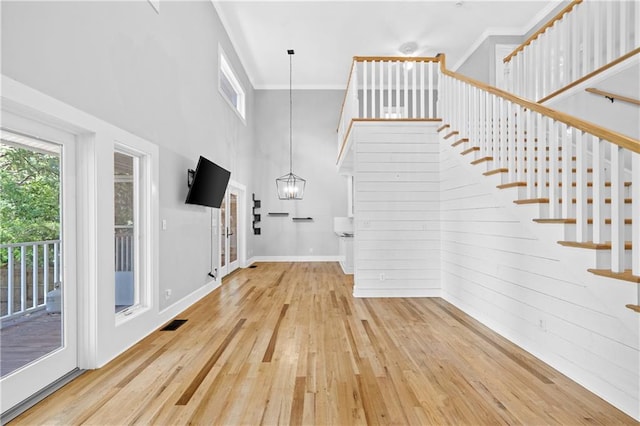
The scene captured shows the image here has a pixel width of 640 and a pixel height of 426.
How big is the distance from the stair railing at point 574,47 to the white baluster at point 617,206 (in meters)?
2.32

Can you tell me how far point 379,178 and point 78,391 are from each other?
156 inches

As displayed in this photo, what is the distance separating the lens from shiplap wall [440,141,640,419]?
1.92 metres

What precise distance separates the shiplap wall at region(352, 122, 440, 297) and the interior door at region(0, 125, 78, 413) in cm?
334

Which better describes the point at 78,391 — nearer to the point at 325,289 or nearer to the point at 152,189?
the point at 152,189

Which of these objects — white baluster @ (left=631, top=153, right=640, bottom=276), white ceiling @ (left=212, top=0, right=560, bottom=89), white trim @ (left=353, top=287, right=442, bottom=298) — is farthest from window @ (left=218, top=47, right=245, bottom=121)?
white baluster @ (left=631, top=153, right=640, bottom=276)

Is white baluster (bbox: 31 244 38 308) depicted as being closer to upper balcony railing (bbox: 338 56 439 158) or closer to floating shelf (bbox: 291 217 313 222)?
upper balcony railing (bbox: 338 56 439 158)

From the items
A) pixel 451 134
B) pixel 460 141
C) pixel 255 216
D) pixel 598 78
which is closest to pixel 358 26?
pixel 451 134

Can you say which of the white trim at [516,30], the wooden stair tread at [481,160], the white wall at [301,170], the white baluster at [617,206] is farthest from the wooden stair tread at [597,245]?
the white wall at [301,170]

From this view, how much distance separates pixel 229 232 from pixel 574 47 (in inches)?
241

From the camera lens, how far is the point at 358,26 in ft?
19.9

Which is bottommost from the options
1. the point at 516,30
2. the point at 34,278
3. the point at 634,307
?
the point at 634,307

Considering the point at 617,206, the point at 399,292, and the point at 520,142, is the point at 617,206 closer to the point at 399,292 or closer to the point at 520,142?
the point at 520,142

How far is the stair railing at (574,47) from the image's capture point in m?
3.32

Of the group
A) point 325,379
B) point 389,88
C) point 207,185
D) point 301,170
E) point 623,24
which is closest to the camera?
point 325,379
